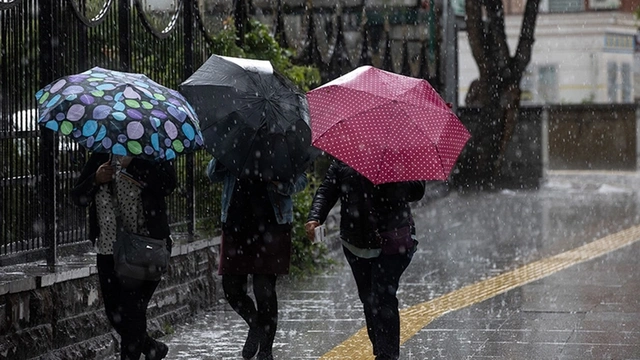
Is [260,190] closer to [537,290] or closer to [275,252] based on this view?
[275,252]

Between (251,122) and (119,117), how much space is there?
126 cm

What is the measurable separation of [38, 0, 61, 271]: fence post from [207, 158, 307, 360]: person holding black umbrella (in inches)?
39.1

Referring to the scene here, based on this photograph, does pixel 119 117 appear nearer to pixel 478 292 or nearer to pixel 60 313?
pixel 60 313

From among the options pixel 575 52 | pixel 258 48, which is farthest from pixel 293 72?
pixel 575 52

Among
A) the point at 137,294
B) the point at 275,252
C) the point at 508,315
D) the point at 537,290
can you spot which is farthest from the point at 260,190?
the point at 537,290

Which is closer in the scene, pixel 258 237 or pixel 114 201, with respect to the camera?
pixel 114 201

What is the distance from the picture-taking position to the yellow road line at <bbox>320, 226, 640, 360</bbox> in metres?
8.61

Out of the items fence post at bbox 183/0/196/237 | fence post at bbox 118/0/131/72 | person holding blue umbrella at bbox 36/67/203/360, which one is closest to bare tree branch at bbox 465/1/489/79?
fence post at bbox 183/0/196/237

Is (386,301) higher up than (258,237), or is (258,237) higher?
(258,237)

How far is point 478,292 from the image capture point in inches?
439

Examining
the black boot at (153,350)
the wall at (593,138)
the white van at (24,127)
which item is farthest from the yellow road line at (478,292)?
the wall at (593,138)

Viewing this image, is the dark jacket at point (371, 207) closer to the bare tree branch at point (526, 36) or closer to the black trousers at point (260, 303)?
the black trousers at point (260, 303)

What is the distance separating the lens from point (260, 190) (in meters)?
7.88

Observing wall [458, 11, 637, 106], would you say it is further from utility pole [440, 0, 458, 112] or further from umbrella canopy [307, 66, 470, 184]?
umbrella canopy [307, 66, 470, 184]
